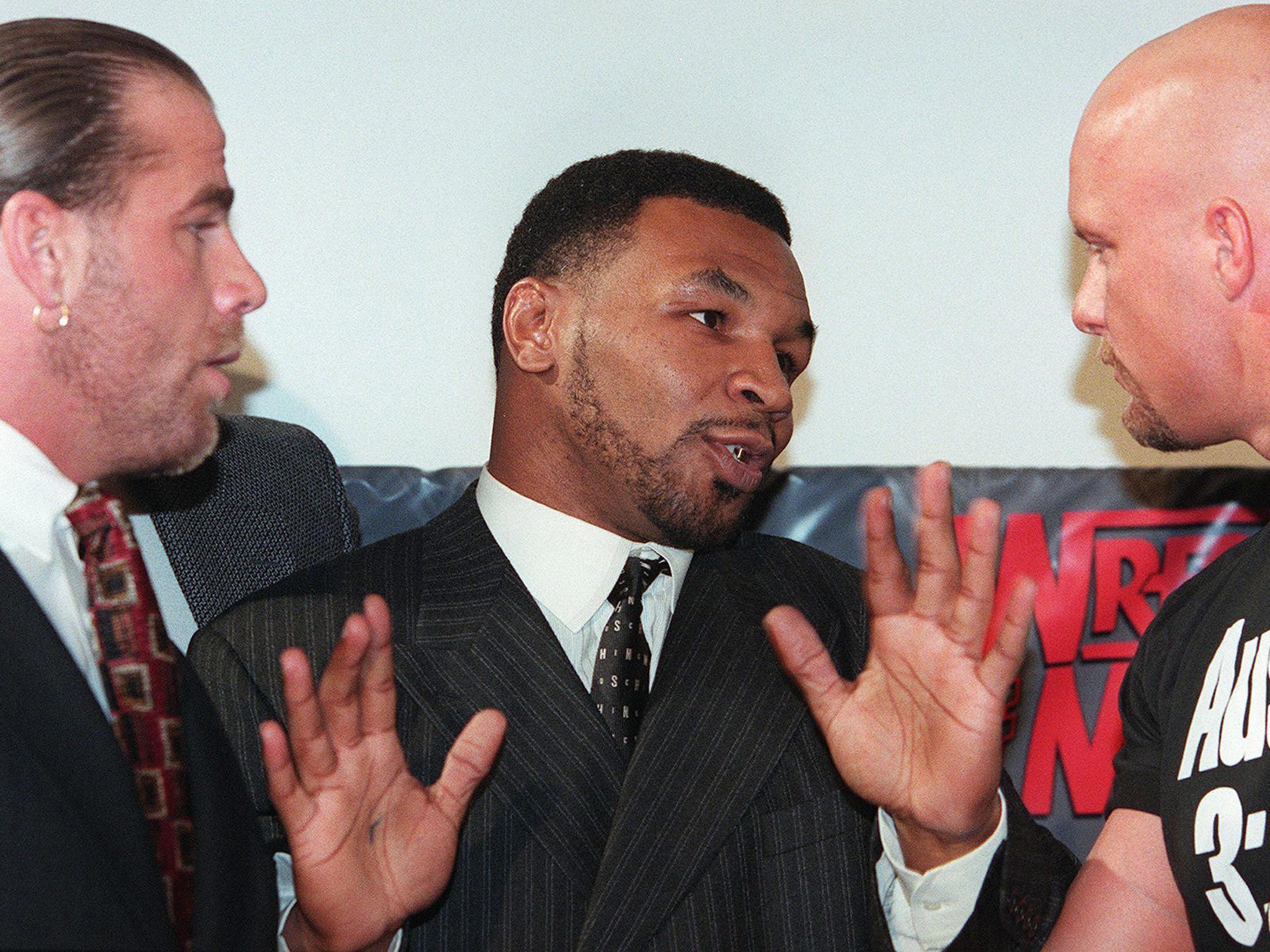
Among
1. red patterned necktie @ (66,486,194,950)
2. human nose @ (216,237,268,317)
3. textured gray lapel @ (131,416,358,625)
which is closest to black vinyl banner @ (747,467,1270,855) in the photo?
textured gray lapel @ (131,416,358,625)

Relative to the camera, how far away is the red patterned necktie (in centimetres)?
112

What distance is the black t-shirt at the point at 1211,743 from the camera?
4.15 ft

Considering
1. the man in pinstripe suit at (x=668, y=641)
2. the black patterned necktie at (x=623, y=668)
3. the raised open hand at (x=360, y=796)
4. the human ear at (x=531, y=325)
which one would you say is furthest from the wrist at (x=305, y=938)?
the human ear at (x=531, y=325)

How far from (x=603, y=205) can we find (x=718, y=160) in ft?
1.26

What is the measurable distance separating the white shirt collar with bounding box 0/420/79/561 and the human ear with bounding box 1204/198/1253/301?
45.6 inches

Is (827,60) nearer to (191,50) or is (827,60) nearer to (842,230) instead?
(842,230)

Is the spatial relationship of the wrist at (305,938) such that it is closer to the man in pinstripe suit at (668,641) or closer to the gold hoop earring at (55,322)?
the man in pinstripe suit at (668,641)

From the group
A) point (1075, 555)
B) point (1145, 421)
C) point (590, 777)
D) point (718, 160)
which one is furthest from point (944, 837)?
point (718, 160)

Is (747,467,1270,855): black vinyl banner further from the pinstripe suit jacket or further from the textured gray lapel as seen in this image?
the textured gray lapel

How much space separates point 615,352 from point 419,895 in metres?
0.74

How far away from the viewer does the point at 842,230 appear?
2191 mm

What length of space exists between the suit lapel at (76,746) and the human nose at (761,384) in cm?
92

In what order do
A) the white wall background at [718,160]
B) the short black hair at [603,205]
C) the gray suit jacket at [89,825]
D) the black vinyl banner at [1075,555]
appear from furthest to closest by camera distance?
1. the white wall background at [718,160]
2. the black vinyl banner at [1075,555]
3. the short black hair at [603,205]
4. the gray suit jacket at [89,825]

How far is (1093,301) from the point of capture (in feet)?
5.01
